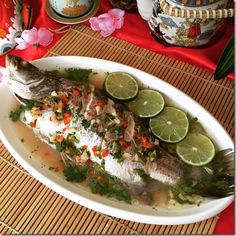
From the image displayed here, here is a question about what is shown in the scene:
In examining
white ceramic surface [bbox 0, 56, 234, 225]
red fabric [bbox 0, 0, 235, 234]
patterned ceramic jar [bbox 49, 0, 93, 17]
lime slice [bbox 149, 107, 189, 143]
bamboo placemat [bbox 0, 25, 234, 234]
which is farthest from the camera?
patterned ceramic jar [bbox 49, 0, 93, 17]

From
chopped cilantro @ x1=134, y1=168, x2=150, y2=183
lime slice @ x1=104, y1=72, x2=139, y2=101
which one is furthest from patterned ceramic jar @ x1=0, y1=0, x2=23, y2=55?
chopped cilantro @ x1=134, y1=168, x2=150, y2=183

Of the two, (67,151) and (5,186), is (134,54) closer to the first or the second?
(67,151)

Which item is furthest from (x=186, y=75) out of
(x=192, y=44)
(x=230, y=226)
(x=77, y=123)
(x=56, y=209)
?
(x=56, y=209)

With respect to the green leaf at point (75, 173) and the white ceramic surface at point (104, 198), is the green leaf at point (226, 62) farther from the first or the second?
the green leaf at point (75, 173)

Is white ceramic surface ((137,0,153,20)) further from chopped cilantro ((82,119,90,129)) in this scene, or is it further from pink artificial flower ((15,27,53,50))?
chopped cilantro ((82,119,90,129))

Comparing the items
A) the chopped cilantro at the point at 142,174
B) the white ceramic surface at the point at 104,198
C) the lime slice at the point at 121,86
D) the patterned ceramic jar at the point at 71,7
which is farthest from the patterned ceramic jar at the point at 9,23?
the chopped cilantro at the point at 142,174

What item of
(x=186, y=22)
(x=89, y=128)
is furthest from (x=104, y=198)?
(x=186, y=22)

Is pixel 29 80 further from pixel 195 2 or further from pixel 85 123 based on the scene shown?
pixel 195 2
